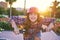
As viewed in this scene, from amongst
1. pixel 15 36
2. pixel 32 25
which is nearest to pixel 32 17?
pixel 32 25

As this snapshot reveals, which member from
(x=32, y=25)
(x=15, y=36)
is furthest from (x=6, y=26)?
(x=32, y=25)

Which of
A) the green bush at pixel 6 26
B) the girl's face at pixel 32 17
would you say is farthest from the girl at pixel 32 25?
the green bush at pixel 6 26

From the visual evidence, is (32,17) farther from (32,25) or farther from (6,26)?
(6,26)

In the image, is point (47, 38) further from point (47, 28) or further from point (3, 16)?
point (3, 16)

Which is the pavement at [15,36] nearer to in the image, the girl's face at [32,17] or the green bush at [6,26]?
the green bush at [6,26]

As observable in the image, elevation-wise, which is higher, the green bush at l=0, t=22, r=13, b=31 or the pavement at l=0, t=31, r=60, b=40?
the green bush at l=0, t=22, r=13, b=31

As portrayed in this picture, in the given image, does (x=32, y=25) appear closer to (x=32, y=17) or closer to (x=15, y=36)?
(x=32, y=17)

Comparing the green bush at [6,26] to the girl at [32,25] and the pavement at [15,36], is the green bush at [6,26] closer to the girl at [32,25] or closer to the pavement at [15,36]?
the pavement at [15,36]

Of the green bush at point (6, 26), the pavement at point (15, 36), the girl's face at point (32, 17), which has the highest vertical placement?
the girl's face at point (32, 17)

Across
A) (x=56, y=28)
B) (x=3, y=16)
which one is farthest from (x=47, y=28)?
(x=3, y=16)

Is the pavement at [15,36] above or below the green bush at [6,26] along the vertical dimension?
below

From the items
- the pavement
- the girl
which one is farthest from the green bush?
the girl

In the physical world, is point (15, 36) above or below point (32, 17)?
below

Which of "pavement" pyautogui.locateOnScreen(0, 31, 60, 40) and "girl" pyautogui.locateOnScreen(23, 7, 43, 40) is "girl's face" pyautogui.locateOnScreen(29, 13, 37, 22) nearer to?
"girl" pyautogui.locateOnScreen(23, 7, 43, 40)
